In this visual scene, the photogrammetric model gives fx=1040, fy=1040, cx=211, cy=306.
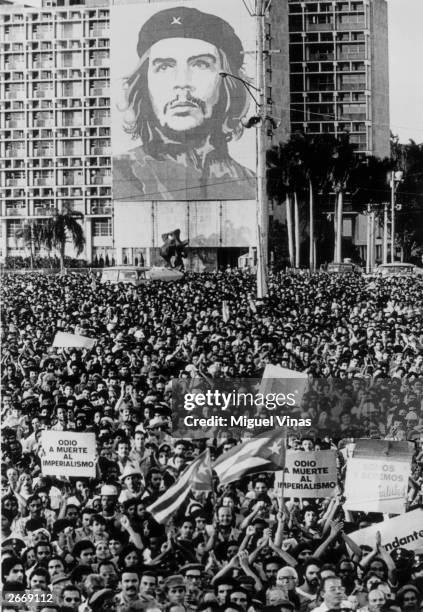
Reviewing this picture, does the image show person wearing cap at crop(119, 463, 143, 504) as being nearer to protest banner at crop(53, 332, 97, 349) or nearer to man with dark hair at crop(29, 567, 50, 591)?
man with dark hair at crop(29, 567, 50, 591)

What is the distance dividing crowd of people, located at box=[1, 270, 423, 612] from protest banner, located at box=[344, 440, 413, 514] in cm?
8

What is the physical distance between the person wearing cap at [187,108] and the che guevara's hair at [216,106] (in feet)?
0.03

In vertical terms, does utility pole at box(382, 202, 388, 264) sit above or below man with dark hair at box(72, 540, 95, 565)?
above

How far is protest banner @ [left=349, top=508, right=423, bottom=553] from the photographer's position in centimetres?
720

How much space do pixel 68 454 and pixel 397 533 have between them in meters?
2.75

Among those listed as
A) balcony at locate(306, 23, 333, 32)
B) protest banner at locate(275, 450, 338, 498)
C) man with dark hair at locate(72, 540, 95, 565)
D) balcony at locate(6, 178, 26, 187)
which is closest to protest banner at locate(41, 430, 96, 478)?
man with dark hair at locate(72, 540, 95, 565)

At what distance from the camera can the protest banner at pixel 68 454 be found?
8305 millimetres

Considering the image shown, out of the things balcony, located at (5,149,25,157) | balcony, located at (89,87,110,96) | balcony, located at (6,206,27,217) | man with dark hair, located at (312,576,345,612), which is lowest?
man with dark hair, located at (312,576,345,612)

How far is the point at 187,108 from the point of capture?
35.2ft

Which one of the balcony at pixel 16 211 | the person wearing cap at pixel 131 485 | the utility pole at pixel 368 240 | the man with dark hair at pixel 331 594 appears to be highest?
the balcony at pixel 16 211

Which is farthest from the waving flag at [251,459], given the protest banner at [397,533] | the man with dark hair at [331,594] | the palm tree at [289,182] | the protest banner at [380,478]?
the palm tree at [289,182]

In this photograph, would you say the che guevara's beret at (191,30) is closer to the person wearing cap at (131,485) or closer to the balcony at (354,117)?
the balcony at (354,117)

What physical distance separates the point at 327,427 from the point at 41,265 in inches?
150

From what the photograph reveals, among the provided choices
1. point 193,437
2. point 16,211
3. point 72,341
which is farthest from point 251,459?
point 16,211
